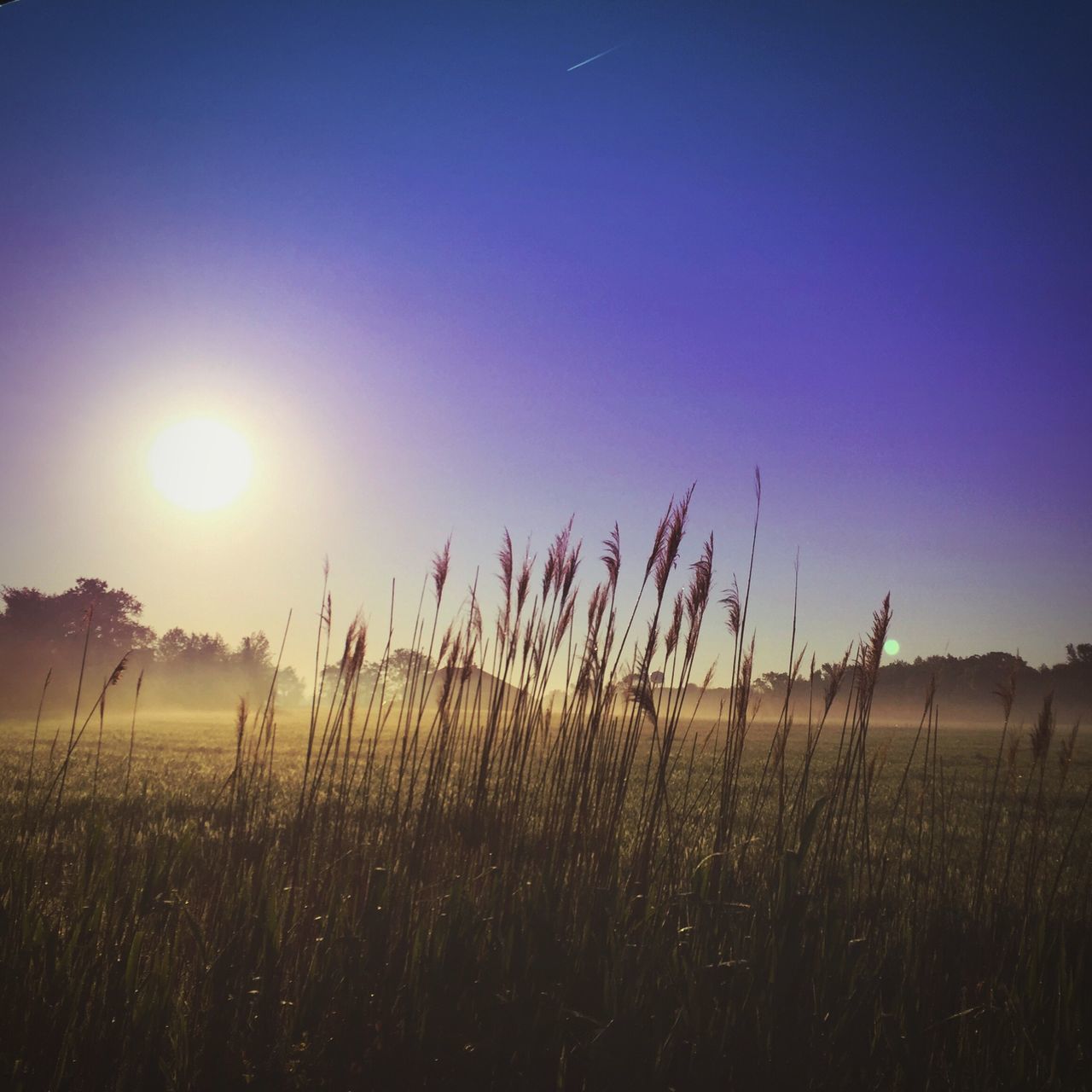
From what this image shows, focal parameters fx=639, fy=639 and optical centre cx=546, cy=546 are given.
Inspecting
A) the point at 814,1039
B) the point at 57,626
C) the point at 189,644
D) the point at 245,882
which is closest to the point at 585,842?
the point at 814,1039

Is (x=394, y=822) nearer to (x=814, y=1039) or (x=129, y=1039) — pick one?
(x=129, y=1039)

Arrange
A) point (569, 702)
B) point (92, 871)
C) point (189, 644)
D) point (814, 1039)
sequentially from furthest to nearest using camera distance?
point (189, 644)
point (569, 702)
point (92, 871)
point (814, 1039)

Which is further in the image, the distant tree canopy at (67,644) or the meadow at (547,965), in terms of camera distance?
the distant tree canopy at (67,644)

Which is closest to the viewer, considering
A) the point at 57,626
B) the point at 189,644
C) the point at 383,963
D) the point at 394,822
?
the point at 383,963

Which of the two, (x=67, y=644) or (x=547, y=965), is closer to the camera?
(x=547, y=965)

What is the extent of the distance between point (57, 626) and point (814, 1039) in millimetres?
44782

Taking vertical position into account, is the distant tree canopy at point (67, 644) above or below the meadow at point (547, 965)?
below

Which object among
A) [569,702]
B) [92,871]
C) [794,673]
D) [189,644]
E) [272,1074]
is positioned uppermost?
[794,673]

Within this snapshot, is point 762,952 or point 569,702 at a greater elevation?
point 569,702

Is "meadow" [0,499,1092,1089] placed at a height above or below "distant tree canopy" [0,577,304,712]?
above

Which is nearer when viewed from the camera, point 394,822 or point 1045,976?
point 1045,976

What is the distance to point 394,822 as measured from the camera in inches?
127

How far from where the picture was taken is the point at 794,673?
3.31 m

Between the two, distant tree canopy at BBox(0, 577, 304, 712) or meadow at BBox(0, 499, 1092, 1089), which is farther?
distant tree canopy at BBox(0, 577, 304, 712)
